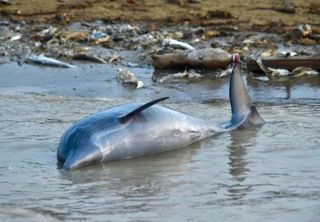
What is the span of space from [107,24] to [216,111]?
23.9ft

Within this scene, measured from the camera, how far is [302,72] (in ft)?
37.3

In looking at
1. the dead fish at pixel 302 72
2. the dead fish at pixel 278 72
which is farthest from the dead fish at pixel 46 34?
the dead fish at pixel 302 72

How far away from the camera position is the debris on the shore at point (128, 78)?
11117 millimetres

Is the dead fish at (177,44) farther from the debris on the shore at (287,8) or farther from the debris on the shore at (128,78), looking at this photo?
the debris on the shore at (287,8)

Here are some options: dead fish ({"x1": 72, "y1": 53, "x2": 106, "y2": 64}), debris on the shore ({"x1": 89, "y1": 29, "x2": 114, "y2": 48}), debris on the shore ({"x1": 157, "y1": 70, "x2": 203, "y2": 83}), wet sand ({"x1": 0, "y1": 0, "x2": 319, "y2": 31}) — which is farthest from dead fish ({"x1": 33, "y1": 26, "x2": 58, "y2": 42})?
debris on the shore ({"x1": 157, "y1": 70, "x2": 203, "y2": 83})

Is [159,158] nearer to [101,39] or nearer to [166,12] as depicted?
[101,39]

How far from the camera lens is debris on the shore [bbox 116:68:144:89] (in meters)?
11.1

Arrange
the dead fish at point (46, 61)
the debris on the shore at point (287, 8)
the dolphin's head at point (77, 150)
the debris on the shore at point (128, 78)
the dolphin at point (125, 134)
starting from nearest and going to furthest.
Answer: the dolphin's head at point (77, 150) → the dolphin at point (125, 134) → the debris on the shore at point (128, 78) → the dead fish at point (46, 61) → the debris on the shore at point (287, 8)

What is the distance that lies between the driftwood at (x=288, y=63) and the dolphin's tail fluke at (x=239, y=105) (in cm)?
328

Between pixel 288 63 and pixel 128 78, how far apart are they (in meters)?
2.20

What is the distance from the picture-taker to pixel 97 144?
6.82 m

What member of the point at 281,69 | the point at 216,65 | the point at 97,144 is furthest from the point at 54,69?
the point at 97,144

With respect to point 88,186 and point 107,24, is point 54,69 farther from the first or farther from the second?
point 88,186

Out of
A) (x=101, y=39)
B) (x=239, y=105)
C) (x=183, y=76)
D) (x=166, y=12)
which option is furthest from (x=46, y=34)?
(x=239, y=105)
